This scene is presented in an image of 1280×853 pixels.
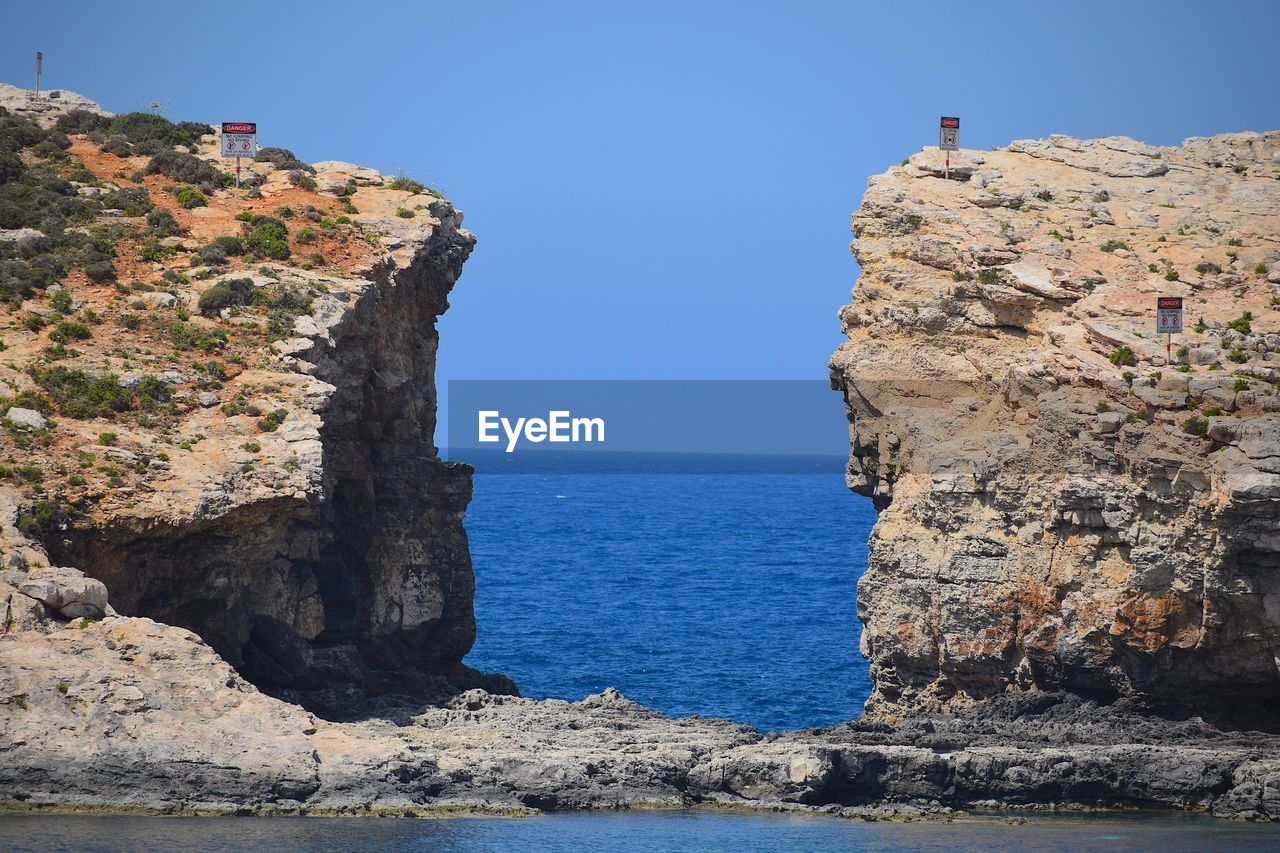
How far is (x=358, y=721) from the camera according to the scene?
42844 millimetres

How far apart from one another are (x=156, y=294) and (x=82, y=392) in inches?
197

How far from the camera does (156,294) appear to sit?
4812 cm

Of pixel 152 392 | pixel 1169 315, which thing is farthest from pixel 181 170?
pixel 1169 315

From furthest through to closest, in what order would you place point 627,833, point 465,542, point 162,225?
point 465,542 < point 162,225 < point 627,833

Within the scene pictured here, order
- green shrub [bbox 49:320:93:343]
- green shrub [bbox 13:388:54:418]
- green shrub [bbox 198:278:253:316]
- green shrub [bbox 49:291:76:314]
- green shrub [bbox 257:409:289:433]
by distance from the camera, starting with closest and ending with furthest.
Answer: green shrub [bbox 13:388:54:418] < green shrub [bbox 257:409:289:433] < green shrub [bbox 49:320:93:343] < green shrub [bbox 49:291:76:314] < green shrub [bbox 198:278:253:316]

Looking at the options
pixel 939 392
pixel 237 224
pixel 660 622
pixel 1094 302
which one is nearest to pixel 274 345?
pixel 237 224

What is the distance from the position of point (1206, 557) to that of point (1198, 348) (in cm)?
583

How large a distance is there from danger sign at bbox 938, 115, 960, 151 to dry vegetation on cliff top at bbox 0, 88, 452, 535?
14413 mm

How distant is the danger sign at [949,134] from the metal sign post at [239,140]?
19.5 metres

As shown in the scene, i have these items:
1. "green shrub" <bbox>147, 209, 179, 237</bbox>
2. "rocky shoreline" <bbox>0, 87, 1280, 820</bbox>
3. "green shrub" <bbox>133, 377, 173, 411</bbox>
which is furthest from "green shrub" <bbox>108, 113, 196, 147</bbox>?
"green shrub" <bbox>133, 377, 173, 411</bbox>

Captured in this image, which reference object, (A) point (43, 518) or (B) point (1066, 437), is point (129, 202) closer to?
(A) point (43, 518)

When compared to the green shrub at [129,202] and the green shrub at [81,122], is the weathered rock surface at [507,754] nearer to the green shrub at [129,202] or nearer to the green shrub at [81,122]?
the green shrub at [129,202]

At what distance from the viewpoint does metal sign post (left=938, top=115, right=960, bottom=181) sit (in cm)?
5278

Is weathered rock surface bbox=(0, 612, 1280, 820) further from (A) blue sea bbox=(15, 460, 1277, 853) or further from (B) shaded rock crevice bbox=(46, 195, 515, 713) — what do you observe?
(B) shaded rock crevice bbox=(46, 195, 515, 713)
